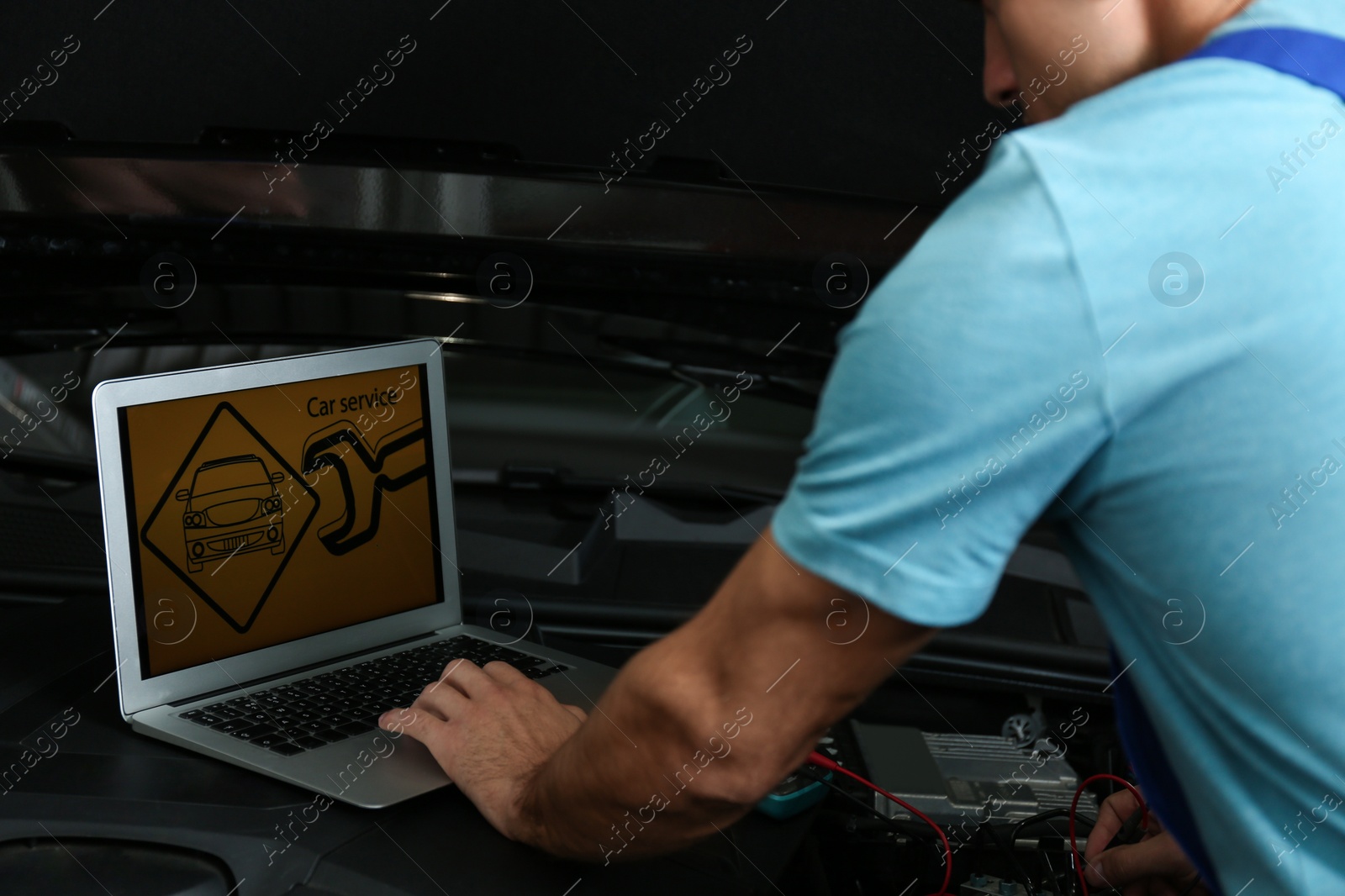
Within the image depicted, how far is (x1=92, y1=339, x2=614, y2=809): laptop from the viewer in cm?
98

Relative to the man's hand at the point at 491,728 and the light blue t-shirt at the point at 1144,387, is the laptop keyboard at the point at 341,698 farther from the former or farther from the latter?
the light blue t-shirt at the point at 1144,387

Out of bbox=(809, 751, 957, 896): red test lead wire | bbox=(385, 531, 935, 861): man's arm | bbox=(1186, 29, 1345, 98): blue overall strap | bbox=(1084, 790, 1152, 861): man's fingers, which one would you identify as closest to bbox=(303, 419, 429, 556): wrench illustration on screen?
bbox=(385, 531, 935, 861): man's arm

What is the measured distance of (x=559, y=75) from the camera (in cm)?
139

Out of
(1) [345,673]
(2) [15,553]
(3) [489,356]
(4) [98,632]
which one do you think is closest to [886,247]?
(3) [489,356]

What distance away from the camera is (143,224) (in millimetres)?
1221

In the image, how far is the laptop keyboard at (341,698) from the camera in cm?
Answer: 98

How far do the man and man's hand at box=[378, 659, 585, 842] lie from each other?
1.12 ft

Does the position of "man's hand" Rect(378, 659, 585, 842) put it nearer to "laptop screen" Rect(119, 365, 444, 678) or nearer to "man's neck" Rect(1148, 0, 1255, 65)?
"laptop screen" Rect(119, 365, 444, 678)

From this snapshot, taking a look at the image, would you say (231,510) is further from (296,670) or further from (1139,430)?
(1139,430)

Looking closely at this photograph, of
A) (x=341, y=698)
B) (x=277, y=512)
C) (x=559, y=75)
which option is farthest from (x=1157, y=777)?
(x=559, y=75)

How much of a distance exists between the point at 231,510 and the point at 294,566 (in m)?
0.09

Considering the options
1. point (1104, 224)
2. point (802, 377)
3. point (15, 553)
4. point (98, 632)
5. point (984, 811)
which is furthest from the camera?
point (802, 377)

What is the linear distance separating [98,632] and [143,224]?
0.45 metres

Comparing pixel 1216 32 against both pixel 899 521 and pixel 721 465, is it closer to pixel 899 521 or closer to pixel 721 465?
pixel 899 521
